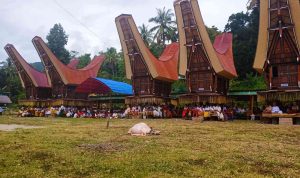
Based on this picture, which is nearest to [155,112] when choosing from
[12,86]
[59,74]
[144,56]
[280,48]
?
[144,56]

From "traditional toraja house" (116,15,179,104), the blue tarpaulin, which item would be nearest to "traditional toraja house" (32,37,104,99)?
the blue tarpaulin

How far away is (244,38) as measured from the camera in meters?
38.7

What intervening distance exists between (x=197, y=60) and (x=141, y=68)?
5.26 m

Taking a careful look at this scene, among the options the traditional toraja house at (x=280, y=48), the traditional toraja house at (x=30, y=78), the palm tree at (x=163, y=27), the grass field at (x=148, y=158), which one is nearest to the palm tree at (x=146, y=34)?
the palm tree at (x=163, y=27)

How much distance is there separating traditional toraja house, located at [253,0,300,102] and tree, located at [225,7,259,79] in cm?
1571

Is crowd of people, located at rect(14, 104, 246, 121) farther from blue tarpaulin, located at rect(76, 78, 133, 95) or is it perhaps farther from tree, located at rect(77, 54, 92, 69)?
tree, located at rect(77, 54, 92, 69)

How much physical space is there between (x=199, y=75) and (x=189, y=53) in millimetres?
1667

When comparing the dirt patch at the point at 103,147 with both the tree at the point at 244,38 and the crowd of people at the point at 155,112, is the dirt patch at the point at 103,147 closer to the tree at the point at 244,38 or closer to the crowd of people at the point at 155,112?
the crowd of people at the point at 155,112

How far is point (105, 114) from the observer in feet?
92.0

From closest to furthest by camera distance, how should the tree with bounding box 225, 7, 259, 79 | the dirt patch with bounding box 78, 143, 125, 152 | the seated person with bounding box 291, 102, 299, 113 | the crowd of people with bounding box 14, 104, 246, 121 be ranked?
the dirt patch with bounding box 78, 143, 125, 152 → the seated person with bounding box 291, 102, 299, 113 → the crowd of people with bounding box 14, 104, 246, 121 → the tree with bounding box 225, 7, 259, 79

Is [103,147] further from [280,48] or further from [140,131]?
[280,48]

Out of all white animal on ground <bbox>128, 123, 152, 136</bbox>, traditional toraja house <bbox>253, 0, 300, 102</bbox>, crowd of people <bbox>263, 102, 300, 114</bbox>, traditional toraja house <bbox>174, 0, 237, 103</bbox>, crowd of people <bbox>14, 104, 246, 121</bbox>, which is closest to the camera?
white animal on ground <bbox>128, 123, 152, 136</bbox>

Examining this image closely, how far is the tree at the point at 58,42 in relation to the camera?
49.0 m

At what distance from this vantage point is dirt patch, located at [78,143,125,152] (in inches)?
305
